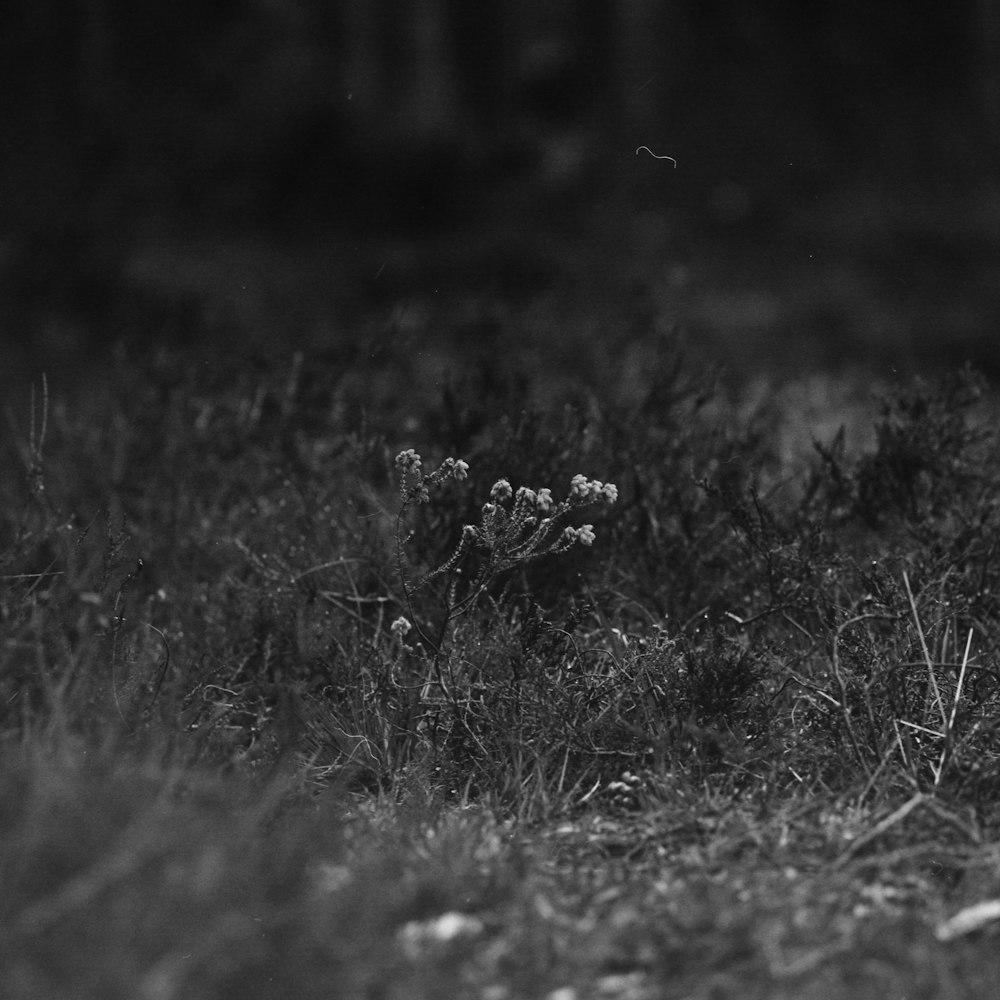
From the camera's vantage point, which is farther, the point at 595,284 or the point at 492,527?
the point at 595,284

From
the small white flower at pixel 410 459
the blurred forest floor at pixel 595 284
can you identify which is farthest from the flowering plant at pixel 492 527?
the blurred forest floor at pixel 595 284

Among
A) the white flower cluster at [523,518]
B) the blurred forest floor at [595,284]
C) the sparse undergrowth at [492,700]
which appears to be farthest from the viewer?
the blurred forest floor at [595,284]

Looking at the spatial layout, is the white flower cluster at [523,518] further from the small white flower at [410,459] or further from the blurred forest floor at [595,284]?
the blurred forest floor at [595,284]

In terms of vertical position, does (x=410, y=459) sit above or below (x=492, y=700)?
above

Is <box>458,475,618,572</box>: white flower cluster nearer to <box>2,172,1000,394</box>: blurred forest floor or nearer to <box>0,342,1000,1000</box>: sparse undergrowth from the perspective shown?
<box>0,342,1000,1000</box>: sparse undergrowth

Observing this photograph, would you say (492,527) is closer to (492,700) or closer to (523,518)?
(523,518)

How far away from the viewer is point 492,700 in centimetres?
294

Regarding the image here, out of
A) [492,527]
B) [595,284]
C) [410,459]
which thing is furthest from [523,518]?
[595,284]

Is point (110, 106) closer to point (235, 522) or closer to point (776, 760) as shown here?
point (235, 522)

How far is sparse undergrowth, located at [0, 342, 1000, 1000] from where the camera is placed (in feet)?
6.29

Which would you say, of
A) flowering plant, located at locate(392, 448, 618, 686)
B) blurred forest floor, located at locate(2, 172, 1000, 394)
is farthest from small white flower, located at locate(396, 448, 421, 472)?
blurred forest floor, located at locate(2, 172, 1000, 394)

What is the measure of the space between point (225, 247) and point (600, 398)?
420 centimetres

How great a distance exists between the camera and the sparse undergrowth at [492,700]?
192 cm

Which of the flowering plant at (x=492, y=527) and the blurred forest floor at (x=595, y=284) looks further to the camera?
the blurred forest floor at (x=595, y=284)
